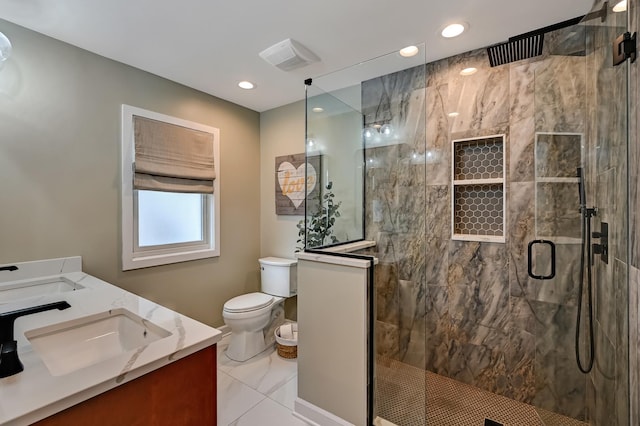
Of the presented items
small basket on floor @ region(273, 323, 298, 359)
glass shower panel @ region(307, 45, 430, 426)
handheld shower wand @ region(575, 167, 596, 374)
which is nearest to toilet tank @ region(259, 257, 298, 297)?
small basket on floor @ region(273, 323, 298, 359)

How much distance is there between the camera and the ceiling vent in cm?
192

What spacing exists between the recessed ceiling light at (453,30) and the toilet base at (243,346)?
2.66m

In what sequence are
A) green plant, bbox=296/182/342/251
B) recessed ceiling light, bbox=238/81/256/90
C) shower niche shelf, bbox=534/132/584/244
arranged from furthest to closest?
recessed ceiling light, bbox=238/81/256/90 → green plant, bbox=296/182/342/251 → shower niche shelf, bbox=534/132/584/244

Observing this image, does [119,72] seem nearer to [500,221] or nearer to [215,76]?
[215,76]

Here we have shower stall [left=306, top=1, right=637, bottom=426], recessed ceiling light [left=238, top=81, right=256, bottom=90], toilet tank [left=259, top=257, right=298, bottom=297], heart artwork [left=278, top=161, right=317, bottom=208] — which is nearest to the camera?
shower stall [left=306, top=1, right=637, bottom=426]

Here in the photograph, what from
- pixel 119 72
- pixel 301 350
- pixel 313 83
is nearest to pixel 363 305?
pixel 301 350

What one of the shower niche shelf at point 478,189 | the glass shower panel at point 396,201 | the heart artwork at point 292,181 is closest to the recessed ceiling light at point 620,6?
the shower niche shelf at point 478,189

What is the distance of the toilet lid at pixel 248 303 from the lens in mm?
2395

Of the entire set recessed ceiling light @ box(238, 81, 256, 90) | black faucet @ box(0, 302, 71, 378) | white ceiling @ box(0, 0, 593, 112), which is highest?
recessed ceiling light @ box(238, 81, 256, 90)

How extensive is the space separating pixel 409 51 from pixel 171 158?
2.04 metres

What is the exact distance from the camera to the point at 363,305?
1.58 m

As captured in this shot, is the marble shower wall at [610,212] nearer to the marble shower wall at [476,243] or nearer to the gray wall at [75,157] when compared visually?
the marble shower wall at [476,243]

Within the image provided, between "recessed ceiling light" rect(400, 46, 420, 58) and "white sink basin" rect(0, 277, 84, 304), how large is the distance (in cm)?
249

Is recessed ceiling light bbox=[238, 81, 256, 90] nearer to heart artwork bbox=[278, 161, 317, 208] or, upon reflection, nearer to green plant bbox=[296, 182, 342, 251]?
heart artwork bbox=[278, 161, 317, 208]
